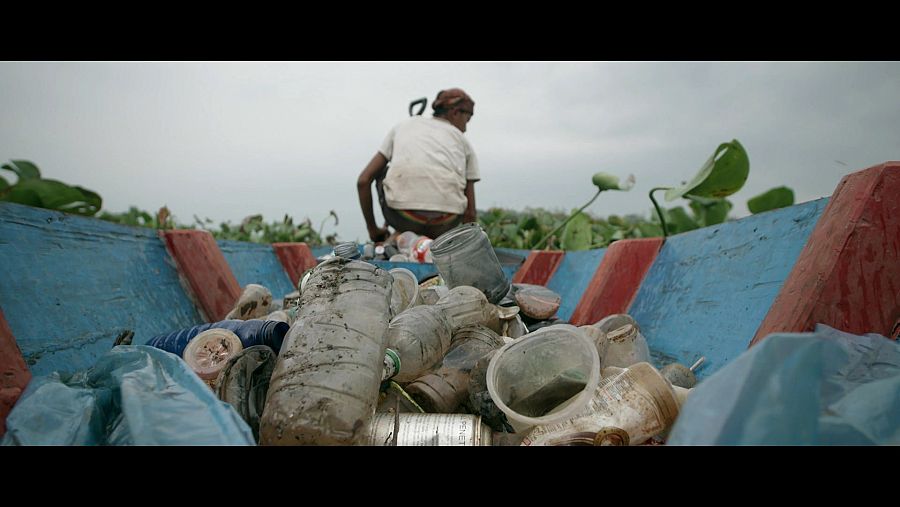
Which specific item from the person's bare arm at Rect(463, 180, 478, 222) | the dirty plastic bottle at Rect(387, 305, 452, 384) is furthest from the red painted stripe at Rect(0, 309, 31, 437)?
the person's bare arm at Rect(463, 180, 478, 222)

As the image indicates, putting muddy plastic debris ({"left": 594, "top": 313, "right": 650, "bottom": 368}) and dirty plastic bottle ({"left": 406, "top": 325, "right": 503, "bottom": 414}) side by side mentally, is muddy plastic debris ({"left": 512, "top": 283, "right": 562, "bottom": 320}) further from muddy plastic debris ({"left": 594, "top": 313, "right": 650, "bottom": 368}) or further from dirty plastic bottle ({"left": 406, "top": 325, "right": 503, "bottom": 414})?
dirty plastic bottle ({"left": 406, "top": 325, "right": 503, "bottom": 414})

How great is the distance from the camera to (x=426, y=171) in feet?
14.1

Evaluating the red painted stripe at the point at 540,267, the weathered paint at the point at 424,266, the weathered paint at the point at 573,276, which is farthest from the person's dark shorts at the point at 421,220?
the weathered paint at the point at 573,276

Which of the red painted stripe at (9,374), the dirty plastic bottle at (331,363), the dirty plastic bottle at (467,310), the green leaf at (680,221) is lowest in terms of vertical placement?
the green leaf at (680,221)

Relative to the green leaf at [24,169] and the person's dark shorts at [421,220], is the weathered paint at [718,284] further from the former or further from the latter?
the green leaf at [24,169]

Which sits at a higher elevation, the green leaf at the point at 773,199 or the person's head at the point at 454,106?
the person's head at the point at 454,106

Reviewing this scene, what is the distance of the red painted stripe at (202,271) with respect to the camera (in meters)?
2.22

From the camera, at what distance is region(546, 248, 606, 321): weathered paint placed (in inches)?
124

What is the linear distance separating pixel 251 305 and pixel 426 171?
236 centimetres

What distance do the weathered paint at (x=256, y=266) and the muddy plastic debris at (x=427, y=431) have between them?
197cm

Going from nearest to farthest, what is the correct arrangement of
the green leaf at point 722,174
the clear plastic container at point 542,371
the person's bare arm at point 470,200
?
the clear plastic container at point 542,371 → the green leaf at point 722,174 → the person's bare arm at point 470,200

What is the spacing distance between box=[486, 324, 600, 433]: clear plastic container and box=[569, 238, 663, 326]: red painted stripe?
1334mm
